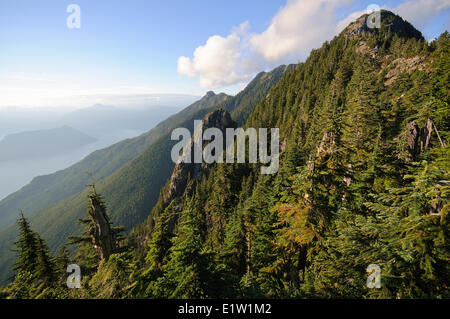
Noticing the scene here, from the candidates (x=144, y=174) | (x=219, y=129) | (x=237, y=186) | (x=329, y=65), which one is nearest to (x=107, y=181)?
(x=144, y=174)

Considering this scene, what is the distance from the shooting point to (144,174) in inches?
7293

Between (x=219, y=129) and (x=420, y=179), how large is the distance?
12170cm
